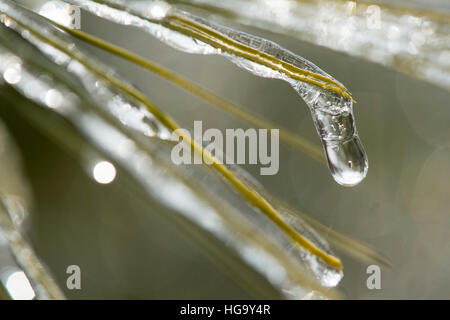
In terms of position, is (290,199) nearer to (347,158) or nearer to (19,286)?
(347,158)

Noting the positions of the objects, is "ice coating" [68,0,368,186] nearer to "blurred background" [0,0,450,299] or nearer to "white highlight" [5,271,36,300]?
"white highlight" [5,271,36,300]

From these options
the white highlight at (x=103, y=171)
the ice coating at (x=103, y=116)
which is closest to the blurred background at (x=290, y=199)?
the white highlight at (x=103, y=171)

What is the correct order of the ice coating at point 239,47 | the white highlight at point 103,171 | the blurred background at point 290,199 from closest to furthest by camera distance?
the ice coating at point 239,47, the white highlight at point 103,171, the blurred background at point 290,199

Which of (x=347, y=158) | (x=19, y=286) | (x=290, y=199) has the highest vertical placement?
(x=290, y=199)

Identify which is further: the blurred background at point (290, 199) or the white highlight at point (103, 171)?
the blurred background at point (290, 199)

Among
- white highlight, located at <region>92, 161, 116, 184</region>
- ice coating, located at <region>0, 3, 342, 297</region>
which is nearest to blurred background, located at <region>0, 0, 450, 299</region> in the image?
white highlight, located at <region>92, 161, 116, 184</region>

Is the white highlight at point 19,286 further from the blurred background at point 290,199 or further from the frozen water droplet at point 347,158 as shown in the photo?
the blurred background at point 290,199

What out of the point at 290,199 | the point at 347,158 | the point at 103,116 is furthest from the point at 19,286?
the point at 290,199

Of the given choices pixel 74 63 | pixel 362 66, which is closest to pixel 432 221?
pixel 362 66
